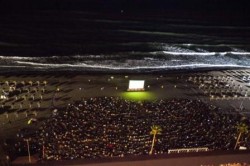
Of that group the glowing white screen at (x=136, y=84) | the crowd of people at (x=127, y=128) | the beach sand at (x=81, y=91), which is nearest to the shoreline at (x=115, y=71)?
the beach sand at (x=81, y=91)

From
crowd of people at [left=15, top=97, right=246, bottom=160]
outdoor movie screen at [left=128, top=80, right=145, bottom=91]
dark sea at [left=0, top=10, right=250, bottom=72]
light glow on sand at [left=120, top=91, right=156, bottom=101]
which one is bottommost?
crowd of people at [left=15, top=97, right=246, bottom=160]

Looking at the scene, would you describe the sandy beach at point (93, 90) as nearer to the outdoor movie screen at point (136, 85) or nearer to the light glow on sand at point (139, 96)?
the light glow on sand at point (139, 96)

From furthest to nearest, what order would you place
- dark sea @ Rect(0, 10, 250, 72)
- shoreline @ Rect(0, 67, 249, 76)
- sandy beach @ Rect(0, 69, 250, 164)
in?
1. dark sea @ Rect(0, 10, 250, 72)
2. shoreline @ Rect(0, 67, 249, 76)
3. sandy beach @ Rect(0, 69, 250, 164)

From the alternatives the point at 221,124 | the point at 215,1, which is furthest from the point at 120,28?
the point at 215,1

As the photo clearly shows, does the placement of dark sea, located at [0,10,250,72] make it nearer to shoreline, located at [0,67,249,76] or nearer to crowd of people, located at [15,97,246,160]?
shoreline, located at [0,67,249,76]

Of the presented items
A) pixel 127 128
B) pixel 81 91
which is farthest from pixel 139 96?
pixel 127 128

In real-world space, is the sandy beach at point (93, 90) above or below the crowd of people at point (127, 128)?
above

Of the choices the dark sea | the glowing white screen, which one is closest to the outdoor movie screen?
the glowing white screen
